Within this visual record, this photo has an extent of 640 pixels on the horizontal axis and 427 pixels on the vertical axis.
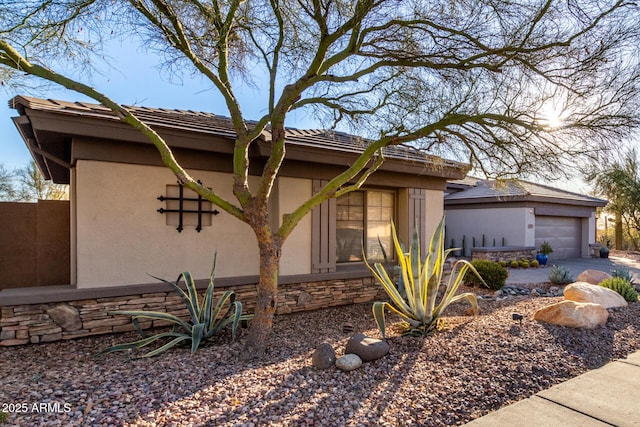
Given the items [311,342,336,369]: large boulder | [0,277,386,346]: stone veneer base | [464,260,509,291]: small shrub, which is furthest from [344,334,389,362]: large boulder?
[464,260,509,291]: small shrub

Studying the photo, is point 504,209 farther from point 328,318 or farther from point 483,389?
point 483,389

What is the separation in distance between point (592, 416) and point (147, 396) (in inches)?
132

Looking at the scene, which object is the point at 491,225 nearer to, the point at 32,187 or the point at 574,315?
the point at 574,315

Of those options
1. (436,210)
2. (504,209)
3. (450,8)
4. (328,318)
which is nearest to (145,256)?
(328,318)

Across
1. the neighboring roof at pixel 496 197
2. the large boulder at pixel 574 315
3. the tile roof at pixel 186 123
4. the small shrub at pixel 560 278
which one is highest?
the tile roof at pixel 186 123

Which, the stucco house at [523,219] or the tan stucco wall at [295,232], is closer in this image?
the tan stucco wall at [295,232]

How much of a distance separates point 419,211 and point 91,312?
5.86m

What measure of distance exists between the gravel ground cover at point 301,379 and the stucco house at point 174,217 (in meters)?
0.68

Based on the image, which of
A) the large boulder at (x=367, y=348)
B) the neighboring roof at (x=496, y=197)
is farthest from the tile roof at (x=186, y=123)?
the neighboring roof at (x=496, y=197)

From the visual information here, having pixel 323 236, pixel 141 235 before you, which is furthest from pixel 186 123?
pixel 323 236

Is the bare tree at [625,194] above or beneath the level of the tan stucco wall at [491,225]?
above

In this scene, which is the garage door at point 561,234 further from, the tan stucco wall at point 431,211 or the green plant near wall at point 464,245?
the tan stucco wall at point 431,211

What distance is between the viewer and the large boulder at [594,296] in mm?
5637

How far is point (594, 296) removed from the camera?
18.7ft
